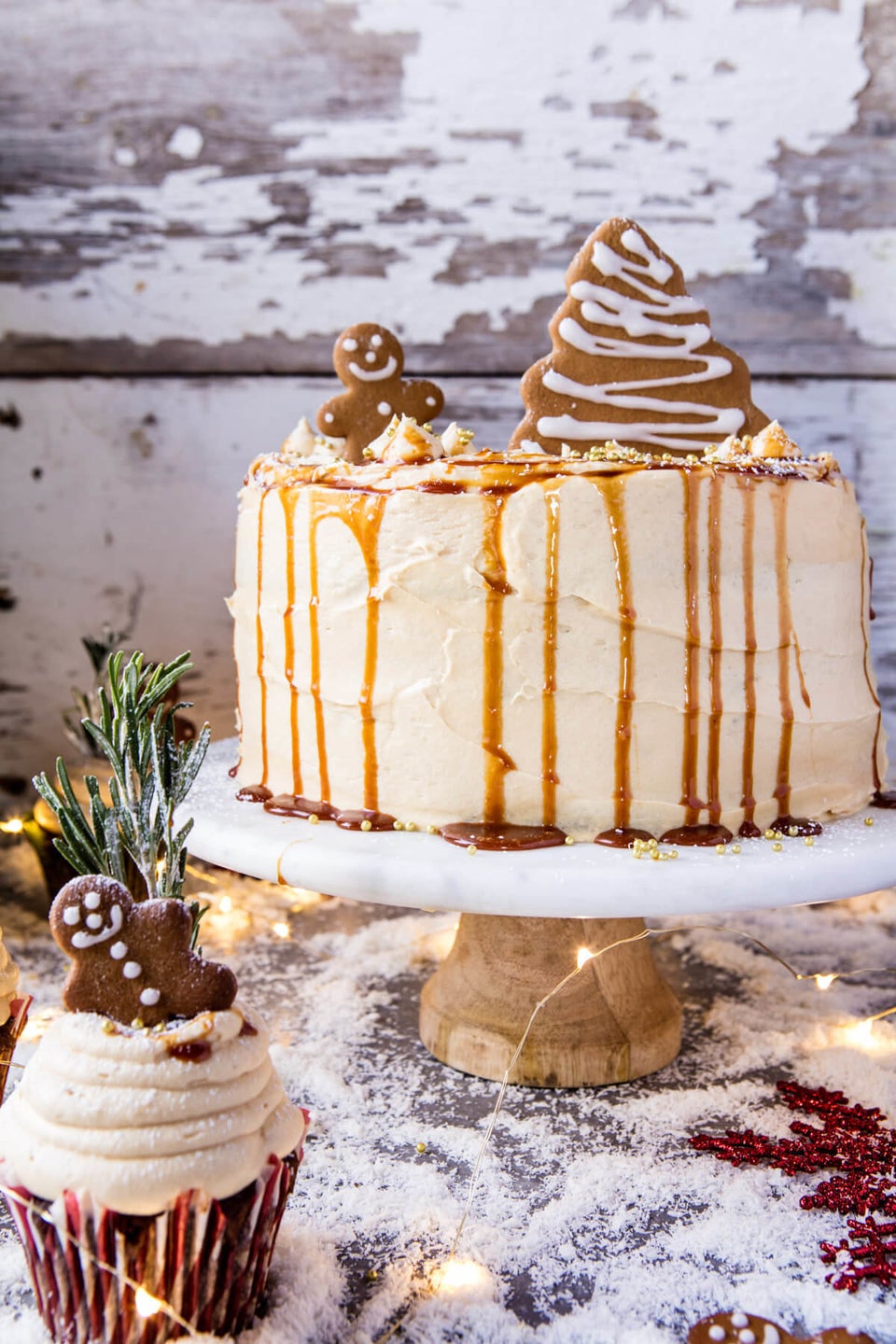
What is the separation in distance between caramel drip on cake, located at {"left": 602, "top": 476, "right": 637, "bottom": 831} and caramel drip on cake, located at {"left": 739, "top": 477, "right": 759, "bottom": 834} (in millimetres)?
141

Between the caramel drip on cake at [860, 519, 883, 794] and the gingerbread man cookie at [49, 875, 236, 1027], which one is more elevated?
the caramel drip on cake at [860, 519, 883, 794]

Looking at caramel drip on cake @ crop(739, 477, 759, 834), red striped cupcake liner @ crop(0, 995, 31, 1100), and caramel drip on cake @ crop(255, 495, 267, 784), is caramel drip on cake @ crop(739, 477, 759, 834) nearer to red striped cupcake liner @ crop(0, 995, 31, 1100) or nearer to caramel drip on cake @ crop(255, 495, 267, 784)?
caramel drip on cake @ crop(255, 495, 267, 784)

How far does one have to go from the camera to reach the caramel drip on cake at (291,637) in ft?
4.57

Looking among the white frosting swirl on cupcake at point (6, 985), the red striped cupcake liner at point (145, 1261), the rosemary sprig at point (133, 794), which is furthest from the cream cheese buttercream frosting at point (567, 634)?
the red striped cupcake liner at point (145, 1261)

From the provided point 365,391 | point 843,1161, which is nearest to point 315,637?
point 365,391

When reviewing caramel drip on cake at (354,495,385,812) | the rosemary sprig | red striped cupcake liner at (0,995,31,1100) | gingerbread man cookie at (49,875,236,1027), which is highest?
caramel drip on cake at (354,495,385,812)

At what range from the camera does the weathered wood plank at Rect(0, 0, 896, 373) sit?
218cm

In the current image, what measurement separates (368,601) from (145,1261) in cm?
68

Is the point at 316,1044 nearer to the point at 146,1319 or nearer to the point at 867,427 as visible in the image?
the point at 146,1319

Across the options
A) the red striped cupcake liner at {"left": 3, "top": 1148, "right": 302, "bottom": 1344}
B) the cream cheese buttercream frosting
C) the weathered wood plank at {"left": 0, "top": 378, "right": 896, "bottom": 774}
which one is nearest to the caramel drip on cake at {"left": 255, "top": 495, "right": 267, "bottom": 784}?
the cream cheese buttercream frosting

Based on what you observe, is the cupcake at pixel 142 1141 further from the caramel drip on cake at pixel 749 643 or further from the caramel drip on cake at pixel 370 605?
the caramel drip on cake at pixel 749 643

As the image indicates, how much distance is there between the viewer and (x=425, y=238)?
2266mm

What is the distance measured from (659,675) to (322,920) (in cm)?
98

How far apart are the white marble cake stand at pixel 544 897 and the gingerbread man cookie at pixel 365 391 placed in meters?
0.50
